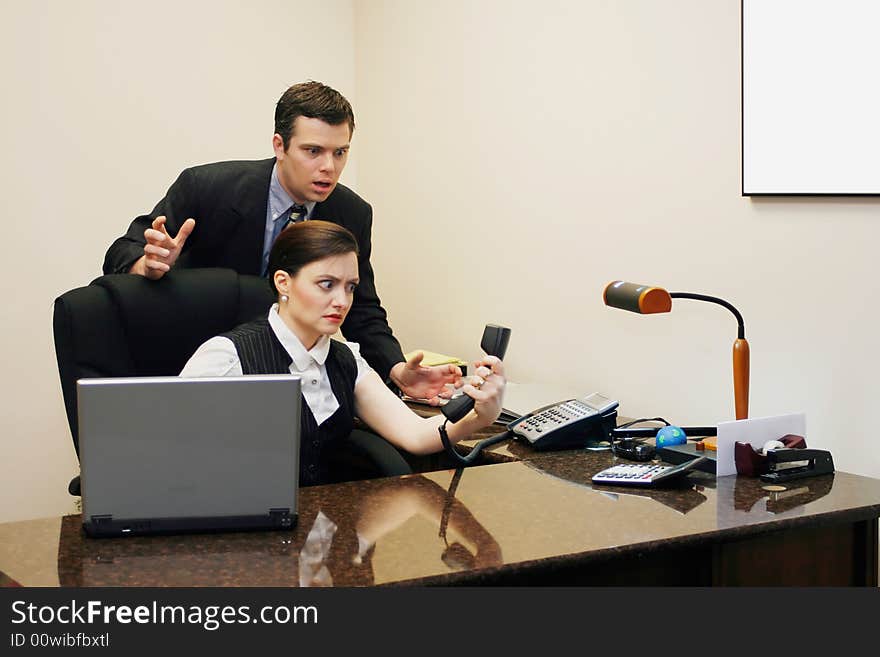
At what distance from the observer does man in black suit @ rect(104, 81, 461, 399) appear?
2582mm

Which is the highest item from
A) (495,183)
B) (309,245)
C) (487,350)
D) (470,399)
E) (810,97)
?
(810,97)

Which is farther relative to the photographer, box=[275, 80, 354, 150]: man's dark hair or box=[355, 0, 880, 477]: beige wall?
box=[275, 80, 354, 150]: man's dark hair

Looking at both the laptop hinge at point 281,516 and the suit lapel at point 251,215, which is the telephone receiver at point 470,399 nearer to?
the laptop hinge at point 281,516

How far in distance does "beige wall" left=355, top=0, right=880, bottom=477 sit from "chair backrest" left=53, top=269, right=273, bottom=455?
0.96 meters

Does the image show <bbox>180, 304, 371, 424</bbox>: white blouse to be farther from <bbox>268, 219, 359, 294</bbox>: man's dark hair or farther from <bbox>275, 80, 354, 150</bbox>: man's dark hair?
<bbox>275, 80, 354, 150</bbox>: man's dark hair

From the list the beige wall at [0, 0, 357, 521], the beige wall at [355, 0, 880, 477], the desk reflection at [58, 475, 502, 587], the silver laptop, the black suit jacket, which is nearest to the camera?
the desk reflection at [58, 475, 502, 587]

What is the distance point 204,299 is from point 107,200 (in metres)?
1.25

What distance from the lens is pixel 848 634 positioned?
148 cm

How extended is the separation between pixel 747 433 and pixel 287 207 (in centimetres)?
134

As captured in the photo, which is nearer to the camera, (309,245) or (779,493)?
(779,493)

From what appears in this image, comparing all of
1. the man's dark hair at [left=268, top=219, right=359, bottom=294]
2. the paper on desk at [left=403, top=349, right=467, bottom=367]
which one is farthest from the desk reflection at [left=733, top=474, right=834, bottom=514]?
the paper on desk at [left=403, top=349, right=467, bottom=367]

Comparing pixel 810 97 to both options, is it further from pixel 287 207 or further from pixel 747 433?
pixel 287 207

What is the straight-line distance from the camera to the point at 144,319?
2.24 m

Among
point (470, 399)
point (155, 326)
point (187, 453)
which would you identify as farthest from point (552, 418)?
point (187, 453)
